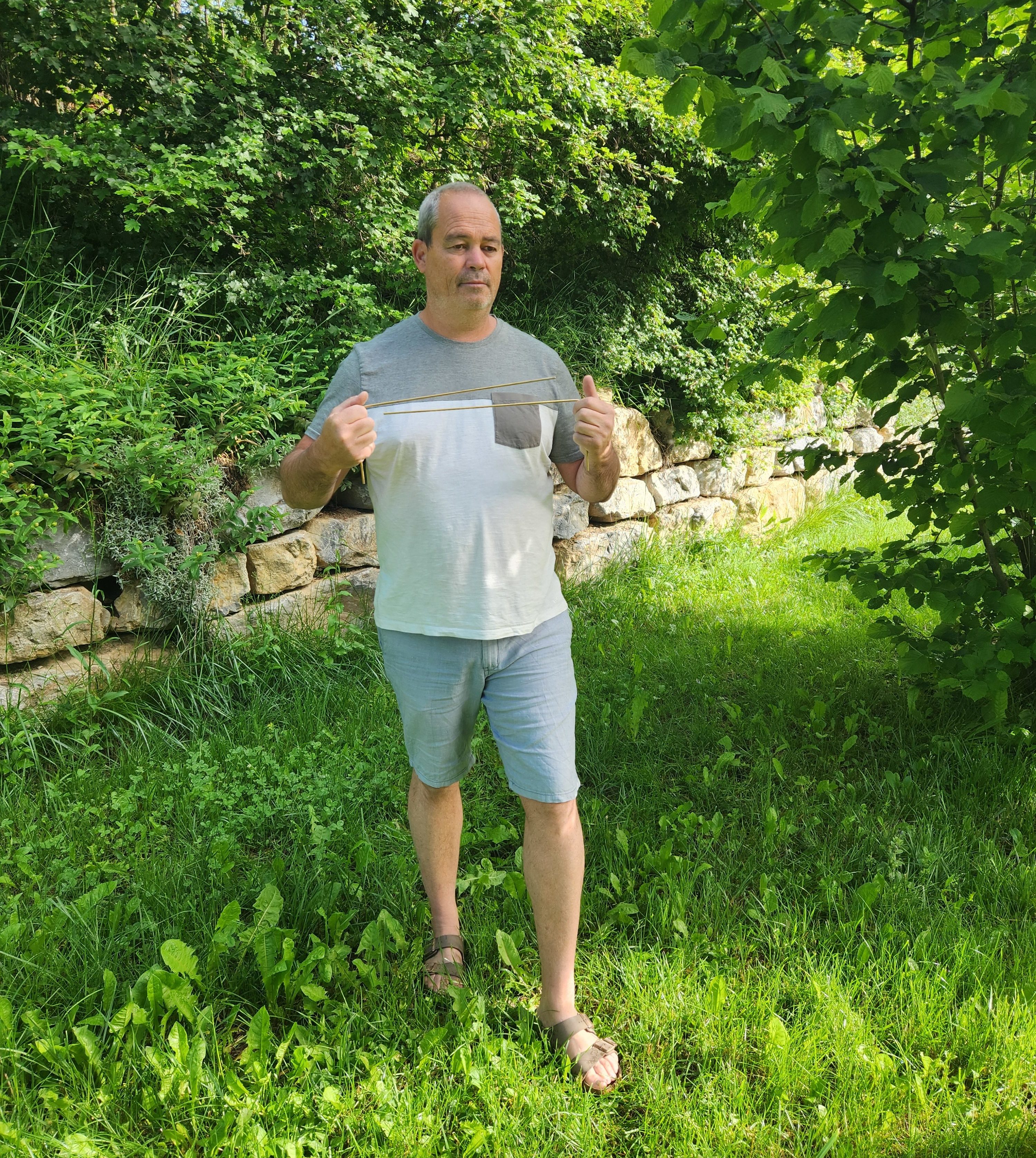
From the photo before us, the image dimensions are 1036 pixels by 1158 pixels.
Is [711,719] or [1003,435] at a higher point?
[1003,435]

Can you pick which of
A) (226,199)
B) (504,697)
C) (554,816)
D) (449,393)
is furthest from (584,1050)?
(226,199)

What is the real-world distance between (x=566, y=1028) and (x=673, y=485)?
4.70 metres

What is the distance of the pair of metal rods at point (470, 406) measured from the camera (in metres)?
2.10

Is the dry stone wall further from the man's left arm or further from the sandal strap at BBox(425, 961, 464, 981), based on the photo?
the sandal strap at BBox(425, 961, 464, 981)

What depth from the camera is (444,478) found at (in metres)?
2.11

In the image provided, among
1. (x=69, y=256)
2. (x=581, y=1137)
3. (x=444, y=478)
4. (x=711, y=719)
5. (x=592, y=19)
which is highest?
(x=592, y=19)

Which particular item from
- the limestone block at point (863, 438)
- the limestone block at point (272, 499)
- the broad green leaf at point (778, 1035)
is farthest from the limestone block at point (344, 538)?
the limestone block at point (863, 438)

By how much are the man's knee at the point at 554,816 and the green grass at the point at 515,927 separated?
1.59 ft

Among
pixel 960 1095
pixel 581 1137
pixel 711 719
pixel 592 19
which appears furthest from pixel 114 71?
pixel 960 1095

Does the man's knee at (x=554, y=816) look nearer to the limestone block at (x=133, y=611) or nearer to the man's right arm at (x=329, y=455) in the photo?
the man's right arm at (x=329, y=455)

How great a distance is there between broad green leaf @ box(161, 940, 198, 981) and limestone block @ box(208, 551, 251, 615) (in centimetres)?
192

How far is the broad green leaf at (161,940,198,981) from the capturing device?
214 centimetres

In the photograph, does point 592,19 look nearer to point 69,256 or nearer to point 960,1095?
point 69,256

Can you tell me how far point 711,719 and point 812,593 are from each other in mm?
1973
